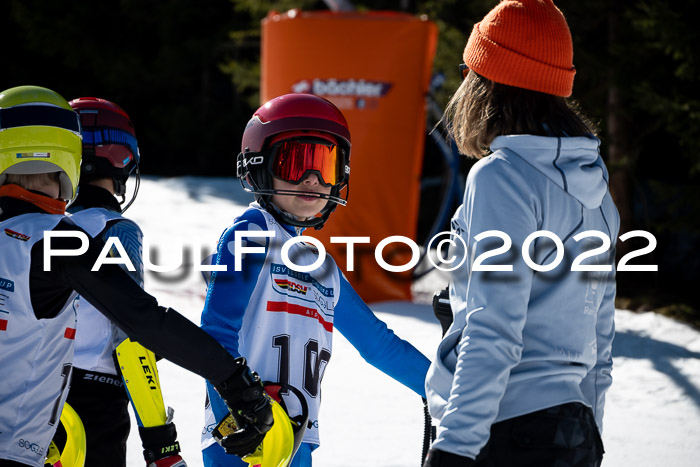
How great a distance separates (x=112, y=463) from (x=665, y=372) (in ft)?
14.3

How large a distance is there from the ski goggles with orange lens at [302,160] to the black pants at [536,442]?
1.15 metres

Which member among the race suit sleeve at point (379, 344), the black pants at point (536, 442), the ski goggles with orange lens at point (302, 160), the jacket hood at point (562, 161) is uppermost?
the jacket hood at point (562, 161)

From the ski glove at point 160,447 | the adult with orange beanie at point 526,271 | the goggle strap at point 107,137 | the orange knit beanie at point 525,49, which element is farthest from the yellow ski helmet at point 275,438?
the goggle strap at point 107,137

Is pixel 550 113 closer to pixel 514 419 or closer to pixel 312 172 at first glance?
pixel 514 419

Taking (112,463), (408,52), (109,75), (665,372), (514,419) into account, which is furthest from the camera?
(109,75)

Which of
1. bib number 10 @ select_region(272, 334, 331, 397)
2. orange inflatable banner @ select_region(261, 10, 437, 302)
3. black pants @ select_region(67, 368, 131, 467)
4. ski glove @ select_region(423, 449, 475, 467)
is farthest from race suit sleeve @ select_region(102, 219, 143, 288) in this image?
orange inflatable banner @ select_region(261, 10, 437, 302)

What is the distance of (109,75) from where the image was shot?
22.0 m

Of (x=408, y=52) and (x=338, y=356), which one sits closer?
(x=338, y=356)

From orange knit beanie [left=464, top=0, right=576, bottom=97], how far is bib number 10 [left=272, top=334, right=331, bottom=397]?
3.05 ft

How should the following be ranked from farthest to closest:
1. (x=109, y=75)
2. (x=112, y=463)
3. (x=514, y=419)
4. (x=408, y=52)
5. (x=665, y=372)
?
1. (x=109, y=75)
2. (x=408, y=52)
3. (x=665, y=372)
4. (x=112, y=463)
5. (x=514, y=419)

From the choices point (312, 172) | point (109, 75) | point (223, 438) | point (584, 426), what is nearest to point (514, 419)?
point (584, 426)

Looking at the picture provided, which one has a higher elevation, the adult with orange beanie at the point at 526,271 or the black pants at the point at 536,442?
the adult with orange beanie at the point at 526,271

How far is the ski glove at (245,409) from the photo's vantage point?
78.7 inches

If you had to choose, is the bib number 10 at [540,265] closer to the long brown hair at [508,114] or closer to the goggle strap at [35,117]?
the long brown hair at [508,114]
